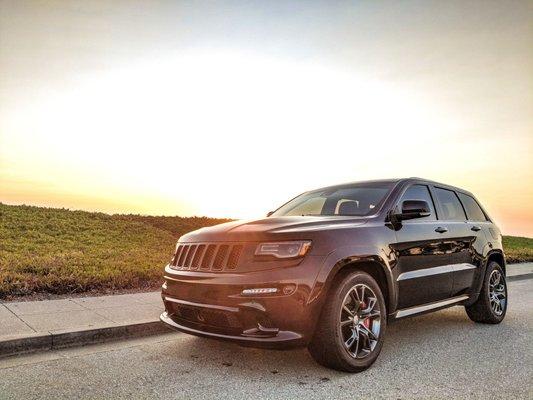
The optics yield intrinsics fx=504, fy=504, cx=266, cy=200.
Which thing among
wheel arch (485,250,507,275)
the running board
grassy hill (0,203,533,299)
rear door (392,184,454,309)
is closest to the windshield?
rear door (392,184,454,309)

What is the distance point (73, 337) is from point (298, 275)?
2845mm

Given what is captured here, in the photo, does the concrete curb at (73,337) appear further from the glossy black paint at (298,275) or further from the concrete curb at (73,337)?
the glossy black paint at (298,275)

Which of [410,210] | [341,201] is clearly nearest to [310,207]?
[341,201]

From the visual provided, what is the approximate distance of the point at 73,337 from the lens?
550 centimetres

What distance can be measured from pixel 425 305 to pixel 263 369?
2.09 metres

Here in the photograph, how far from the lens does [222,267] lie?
447 centimetres

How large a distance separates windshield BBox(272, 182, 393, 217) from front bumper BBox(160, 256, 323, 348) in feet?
4.70

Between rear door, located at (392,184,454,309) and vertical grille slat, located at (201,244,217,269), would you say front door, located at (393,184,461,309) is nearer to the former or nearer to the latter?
rear door, located at (392,184,454,309)

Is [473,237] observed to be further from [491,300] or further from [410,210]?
[410,210]

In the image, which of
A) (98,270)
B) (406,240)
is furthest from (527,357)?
(98,270)

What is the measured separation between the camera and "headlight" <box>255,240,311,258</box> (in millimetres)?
4289

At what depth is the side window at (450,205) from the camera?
6.50 metres

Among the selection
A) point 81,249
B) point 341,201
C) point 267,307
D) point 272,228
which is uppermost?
point 341,201

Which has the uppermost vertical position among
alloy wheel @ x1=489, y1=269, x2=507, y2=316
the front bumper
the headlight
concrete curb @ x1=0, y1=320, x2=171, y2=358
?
the headlight
